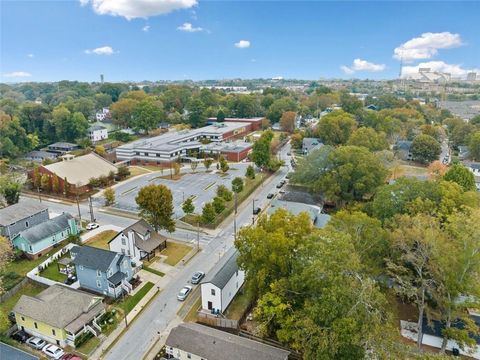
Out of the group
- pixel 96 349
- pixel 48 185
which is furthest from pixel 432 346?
pixel 48 185

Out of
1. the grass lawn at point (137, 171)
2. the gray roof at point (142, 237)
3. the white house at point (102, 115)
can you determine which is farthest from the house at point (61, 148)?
the gray roof at point (142, 237)

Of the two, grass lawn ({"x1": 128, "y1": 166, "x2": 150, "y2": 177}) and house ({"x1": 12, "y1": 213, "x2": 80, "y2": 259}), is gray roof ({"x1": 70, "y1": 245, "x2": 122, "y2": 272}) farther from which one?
grass lawn ({"x1": 128, "y1": 166, "x2": 150, "y2": 177})

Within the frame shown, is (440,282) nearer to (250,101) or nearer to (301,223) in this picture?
(301,223)

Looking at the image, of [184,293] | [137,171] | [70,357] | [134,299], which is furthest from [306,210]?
[137,171]

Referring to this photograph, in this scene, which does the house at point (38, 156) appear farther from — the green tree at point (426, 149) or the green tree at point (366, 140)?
the green tree at point (426, 149)

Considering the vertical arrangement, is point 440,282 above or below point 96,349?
above

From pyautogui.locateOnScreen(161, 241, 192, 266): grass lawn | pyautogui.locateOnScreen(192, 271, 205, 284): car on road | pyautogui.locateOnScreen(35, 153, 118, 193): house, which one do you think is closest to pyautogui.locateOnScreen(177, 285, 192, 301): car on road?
pyautogui.locateOnScreen(192, 271, 205, 284): car on road
